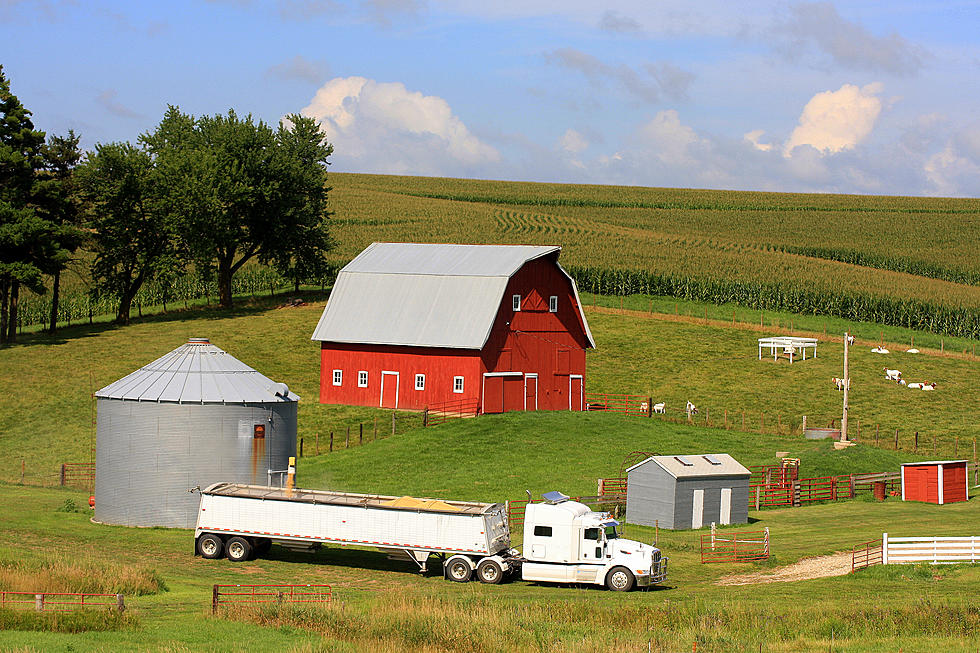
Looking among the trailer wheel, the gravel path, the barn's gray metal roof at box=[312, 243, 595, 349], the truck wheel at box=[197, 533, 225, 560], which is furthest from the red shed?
the truck wheel at box=[197, 533, 225, 560]

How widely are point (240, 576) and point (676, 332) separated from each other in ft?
178

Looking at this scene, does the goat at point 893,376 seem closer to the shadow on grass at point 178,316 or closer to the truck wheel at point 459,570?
the shadow on grass at point 178,316

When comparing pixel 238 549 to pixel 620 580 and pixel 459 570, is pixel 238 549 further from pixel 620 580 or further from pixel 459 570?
pixel 620 580

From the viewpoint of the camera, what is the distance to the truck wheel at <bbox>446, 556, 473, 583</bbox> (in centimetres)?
2953

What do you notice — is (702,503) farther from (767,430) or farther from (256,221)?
(256,221)

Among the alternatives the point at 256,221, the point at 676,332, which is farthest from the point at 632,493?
the point at 256,221

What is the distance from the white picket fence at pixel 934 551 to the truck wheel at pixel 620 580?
22.3 feet

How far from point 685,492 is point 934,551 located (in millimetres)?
9945

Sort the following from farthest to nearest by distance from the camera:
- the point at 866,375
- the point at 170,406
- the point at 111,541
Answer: the point at 866,375, the point at 170,406, the point at 111,541

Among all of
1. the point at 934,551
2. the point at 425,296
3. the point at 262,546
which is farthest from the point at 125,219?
the point at 934,551

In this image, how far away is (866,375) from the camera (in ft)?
228

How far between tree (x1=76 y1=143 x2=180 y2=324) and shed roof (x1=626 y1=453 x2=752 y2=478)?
51.7 m

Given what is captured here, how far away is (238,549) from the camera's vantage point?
1246 inches

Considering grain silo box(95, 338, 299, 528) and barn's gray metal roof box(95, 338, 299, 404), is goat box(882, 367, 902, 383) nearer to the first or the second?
barn's gray metal roof box(95, 338, 299, 404)
